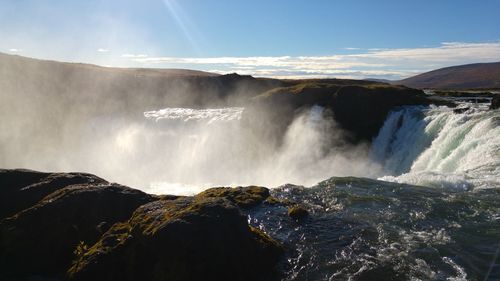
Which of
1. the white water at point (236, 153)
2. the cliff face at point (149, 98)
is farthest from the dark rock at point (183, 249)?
the cliff face at point (149, 98)

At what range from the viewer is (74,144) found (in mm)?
68562

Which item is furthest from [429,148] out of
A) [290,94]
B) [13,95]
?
[13,95]

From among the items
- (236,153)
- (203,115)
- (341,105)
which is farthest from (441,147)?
(203,115)

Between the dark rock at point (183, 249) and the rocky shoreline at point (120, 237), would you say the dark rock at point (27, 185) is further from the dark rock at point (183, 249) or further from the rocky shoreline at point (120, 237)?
the dark rock at point (183, 249)

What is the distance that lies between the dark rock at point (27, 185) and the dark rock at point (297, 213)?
27.6ft

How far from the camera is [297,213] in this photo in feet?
55.7

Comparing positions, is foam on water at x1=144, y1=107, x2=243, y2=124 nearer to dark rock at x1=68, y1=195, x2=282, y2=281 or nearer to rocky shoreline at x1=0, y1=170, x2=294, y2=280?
rocky shoreline at x1=0, y1=170, x2=294, y2=280

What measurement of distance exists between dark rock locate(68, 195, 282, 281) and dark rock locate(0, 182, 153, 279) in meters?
1.55

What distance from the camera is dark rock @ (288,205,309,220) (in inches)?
665

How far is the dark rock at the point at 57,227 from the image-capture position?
45.4 feet

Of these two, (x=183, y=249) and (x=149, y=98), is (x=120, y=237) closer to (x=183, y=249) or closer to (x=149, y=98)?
(x=183, y=249)

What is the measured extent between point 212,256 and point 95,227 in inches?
226

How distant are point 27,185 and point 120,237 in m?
7.16

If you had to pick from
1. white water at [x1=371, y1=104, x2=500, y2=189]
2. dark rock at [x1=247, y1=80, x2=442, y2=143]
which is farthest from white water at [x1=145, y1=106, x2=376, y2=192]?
white water at [x1=371, y1=104, x2=500, y2=189]
